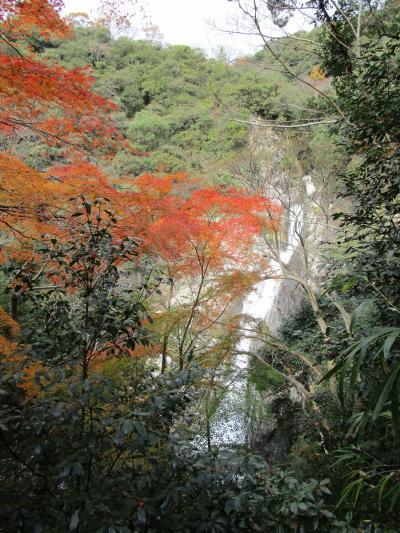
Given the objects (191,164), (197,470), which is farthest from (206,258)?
(191,164)

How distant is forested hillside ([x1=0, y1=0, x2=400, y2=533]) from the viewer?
216cm

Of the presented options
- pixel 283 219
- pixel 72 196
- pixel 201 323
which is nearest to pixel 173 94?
pixel 283 219

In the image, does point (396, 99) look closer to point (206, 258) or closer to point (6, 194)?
point (6, 194)

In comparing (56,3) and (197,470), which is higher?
(56,3)

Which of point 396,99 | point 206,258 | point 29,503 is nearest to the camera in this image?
point 29,503

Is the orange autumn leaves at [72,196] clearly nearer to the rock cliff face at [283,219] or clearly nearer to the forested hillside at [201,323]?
the forested hillside at [201,323]

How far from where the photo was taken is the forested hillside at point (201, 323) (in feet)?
7.09

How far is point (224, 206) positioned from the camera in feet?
34.1

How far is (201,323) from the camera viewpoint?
347 inches

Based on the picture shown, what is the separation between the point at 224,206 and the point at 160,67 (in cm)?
1708

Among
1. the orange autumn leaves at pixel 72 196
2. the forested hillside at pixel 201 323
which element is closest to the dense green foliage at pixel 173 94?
the forested hillside at pixel 201 323

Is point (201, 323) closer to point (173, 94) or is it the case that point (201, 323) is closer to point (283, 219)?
point (283, 219)

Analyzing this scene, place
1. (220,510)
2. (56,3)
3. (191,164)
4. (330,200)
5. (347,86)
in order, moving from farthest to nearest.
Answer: (191,164) → (330,200) → (56,3) → (347,86) → (220,510)

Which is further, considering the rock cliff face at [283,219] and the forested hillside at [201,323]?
the rock cliff face at [283,219]
